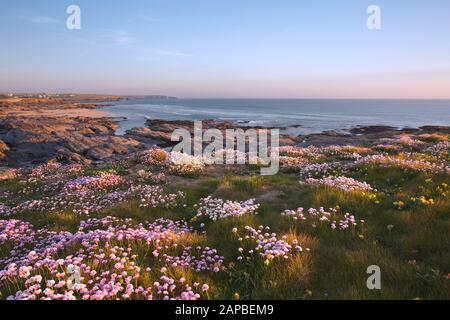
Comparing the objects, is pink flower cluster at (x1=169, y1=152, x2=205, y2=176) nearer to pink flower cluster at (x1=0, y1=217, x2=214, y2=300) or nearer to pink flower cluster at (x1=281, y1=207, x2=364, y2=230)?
pink flower cluster at (x1=281, y1=207, x2=364, y2=230)

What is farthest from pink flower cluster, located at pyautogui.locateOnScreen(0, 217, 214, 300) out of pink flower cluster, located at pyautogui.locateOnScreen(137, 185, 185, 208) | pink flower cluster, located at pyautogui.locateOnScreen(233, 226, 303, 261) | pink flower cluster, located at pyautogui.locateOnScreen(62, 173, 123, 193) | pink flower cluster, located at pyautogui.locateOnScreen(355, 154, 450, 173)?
pink flower cluster, located at pyautogui.locateOnScreen(355, 154, 450, 173)

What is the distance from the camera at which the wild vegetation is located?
477cm

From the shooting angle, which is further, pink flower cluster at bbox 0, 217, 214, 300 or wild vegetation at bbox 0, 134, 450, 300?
wild vegetation at bbox 0, 134, 450, 300

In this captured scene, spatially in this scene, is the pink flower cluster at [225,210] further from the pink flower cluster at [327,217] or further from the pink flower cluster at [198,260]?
the pink flower cluster at [198,260]

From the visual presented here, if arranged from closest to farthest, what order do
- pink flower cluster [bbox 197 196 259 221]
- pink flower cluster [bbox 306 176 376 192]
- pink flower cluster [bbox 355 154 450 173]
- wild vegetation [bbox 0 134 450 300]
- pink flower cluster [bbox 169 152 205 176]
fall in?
wild vegetation [bbox 0 134 450 300] < pink flower cluster [bbox 197 196 259 221] < pink flower cluster [bbox 306 176 376 192] < pink flower cluster [bbox 355 154 450 173] < pink flower cluster [bbox 169 152 205 176]

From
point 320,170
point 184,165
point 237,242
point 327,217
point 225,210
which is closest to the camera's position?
point 237,242

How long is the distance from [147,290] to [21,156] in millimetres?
37587

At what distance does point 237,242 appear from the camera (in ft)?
21.2

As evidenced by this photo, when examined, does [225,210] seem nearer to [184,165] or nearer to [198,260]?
[198,260]

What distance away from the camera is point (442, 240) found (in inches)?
250

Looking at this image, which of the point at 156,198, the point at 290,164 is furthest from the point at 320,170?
the point at 156,198

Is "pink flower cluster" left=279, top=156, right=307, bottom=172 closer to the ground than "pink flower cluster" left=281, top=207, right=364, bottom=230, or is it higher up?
higher up
